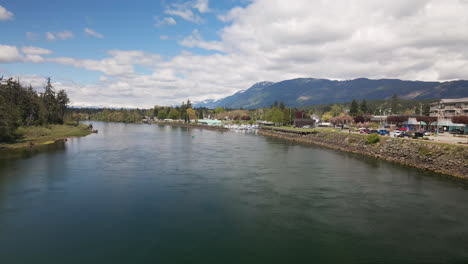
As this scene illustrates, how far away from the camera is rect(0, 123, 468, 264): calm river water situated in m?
13.4

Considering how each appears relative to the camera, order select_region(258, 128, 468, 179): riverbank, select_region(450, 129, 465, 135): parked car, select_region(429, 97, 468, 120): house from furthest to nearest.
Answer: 1. select_region(429, 97, 468, 120): house
2. select_region(450, 129, 465, 135): parked car
3. select_region(258, 128, 468, 179): riverbank

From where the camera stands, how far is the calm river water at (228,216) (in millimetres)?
13383

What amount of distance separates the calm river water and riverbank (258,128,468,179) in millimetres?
2578

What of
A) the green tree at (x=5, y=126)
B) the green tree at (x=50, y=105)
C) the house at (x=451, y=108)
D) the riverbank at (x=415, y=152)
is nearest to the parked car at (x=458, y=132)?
the house at (x=451, y=108)

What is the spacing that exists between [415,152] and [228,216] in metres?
32.9

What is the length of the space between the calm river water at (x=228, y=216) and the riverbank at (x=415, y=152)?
258 centimetres

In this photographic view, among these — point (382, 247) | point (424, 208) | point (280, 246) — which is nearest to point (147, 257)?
point (280, 246)

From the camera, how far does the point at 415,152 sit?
119 feet

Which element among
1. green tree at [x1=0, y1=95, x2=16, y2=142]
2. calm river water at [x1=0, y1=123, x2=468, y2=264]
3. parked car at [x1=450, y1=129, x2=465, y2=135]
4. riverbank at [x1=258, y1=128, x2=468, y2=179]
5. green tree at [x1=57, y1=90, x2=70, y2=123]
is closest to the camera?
calm river water at [x1=0, y1=123, x2=468, y2=264]

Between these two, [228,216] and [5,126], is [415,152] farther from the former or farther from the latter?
[5,126]

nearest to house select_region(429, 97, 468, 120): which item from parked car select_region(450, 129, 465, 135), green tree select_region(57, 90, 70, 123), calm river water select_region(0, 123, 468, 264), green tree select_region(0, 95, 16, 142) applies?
parked car select_region(450, 129, 465, 135)

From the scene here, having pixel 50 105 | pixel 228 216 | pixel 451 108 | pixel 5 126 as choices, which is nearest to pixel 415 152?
pixel 228 216

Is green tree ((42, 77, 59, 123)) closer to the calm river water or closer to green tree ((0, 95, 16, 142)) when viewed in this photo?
green tree ((0, 95, 16, 142))

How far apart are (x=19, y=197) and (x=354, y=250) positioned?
2550 cm
